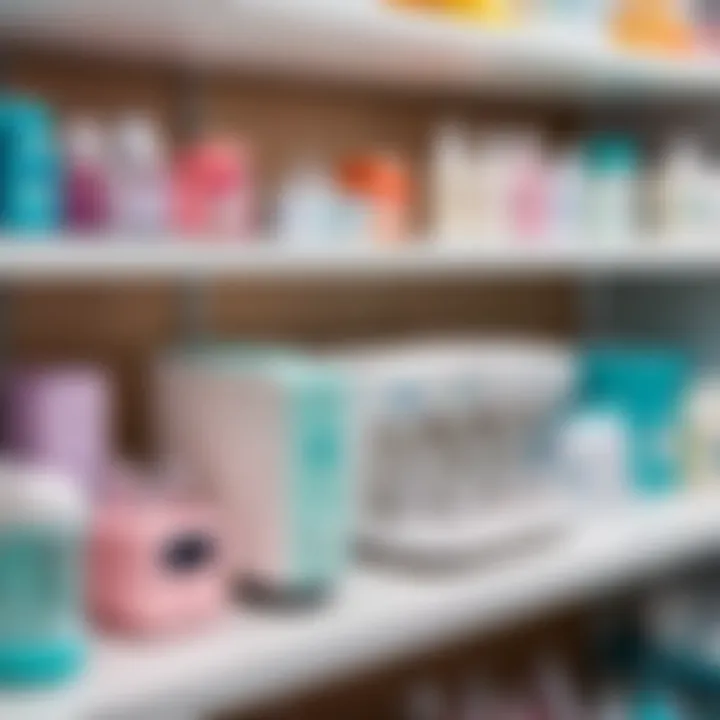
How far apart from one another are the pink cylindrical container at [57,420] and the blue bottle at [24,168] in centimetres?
15

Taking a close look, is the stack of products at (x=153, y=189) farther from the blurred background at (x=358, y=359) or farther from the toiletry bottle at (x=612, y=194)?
the toiletry bottle at (x=612, y=194)

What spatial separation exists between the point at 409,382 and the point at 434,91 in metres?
0.62

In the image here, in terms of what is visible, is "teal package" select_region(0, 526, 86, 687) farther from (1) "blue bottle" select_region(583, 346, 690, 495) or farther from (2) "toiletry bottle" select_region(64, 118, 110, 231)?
(1) "blue bottle" select_region(583, 346, 690, 495)

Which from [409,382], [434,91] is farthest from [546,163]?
[409,382]

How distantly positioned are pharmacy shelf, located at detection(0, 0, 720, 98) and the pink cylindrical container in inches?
14.0

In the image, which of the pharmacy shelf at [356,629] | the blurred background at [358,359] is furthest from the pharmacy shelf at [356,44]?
the pharmacy shelf at [356,629]

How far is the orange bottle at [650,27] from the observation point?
5.84ft

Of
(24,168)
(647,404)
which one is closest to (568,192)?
(647,404)

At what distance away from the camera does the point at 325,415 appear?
1288 millimetres

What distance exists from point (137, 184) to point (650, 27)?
2.73 ft

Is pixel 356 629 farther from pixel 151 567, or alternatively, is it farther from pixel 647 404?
pixel 647 404

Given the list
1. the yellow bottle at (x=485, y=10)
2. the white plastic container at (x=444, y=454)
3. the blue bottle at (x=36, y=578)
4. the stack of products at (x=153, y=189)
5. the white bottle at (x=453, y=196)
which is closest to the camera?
the blue bottle at (x=36, y=578)

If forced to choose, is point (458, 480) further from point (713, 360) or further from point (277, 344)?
point (713, 360)

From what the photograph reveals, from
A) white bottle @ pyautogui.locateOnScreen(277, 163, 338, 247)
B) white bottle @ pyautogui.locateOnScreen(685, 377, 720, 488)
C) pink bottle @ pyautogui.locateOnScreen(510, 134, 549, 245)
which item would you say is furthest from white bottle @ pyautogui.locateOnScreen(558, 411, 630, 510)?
white bottle @ pyautogui.locateOnScreen(277, 163, 338, 247)
